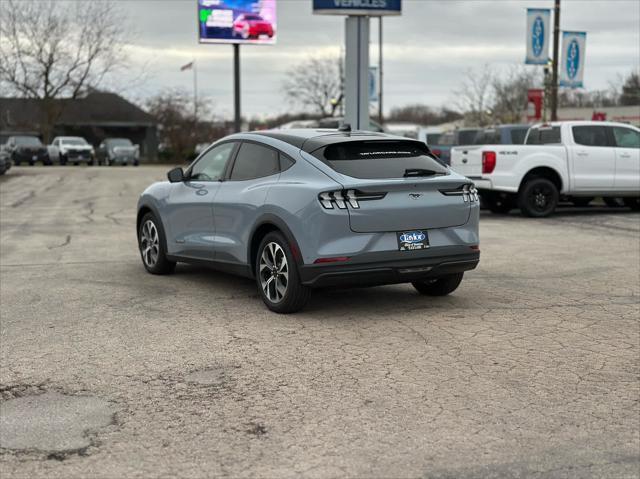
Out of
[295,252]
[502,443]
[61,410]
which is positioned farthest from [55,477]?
[295,252]

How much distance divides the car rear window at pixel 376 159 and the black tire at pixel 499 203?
1054 cm

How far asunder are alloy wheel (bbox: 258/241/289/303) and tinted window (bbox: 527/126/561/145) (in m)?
11.1

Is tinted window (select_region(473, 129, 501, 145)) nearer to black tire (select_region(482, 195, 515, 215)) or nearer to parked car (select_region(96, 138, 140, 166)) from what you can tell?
black tire (select_region(482, 195, 515, 215))

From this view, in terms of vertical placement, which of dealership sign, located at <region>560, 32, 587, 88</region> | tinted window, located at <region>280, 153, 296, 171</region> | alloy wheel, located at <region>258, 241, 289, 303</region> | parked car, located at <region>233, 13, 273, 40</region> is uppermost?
parked car, located at <region>233, 13, 273, 40</region>

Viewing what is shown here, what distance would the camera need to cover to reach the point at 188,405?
4848 mm

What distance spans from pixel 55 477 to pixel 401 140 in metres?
4.79

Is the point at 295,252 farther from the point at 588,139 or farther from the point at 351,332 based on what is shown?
the point at 588,139

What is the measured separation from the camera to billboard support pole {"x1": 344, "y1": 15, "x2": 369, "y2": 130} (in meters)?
21.3

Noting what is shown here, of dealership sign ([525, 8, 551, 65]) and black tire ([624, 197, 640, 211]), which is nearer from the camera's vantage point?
black tire ([624, 197, 640, 211])

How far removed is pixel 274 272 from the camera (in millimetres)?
7426

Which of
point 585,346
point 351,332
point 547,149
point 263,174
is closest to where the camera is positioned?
point 585,346

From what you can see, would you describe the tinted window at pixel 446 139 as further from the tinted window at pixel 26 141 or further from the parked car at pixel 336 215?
the tinted window at pixel 26 141

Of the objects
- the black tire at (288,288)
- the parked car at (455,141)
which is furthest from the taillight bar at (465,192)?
the parked car at (455,141)

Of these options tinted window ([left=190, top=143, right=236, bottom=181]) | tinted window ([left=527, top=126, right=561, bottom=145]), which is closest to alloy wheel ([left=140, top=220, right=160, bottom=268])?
tinted window ([left=190, top=143, right=236, bottom=181])
